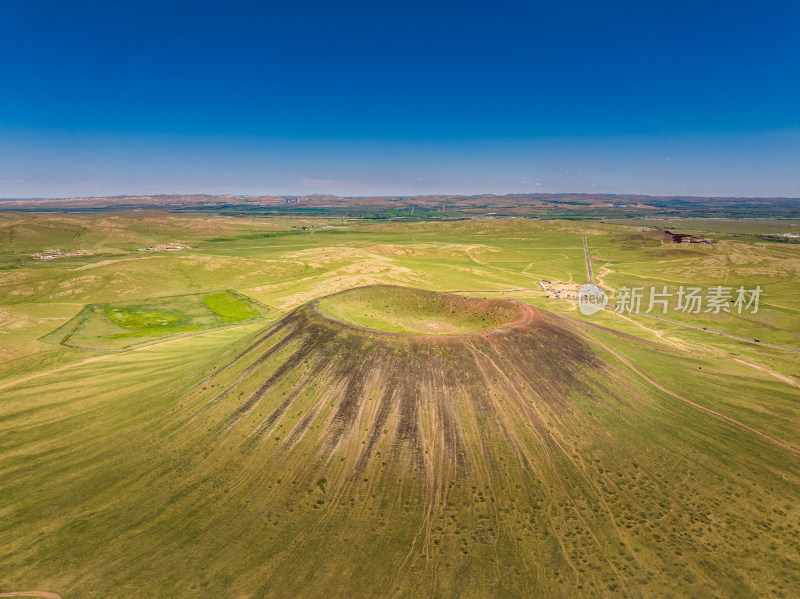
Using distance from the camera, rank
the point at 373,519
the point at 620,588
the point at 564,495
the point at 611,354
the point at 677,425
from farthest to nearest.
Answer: the point at 611,354
the point at 677,425
the point at 564,495
the point at 373,519
the point at 620,588

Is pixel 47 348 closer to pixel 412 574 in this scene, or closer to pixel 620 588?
pixel 412 574

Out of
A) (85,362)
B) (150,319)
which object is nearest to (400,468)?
(85,362)

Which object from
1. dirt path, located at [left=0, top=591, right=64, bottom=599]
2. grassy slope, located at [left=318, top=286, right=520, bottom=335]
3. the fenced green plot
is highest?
grassy slope, located at [left=318, top=286, right=520, bottom=335]

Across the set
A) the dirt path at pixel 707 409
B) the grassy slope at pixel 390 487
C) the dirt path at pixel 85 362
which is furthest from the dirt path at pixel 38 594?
the dirt path at pixel 707 409

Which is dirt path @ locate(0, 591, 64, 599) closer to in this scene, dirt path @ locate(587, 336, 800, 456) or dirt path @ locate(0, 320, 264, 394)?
dirt path @ locate(0, 320, 264, 394)

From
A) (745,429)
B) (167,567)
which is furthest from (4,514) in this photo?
(745,429)

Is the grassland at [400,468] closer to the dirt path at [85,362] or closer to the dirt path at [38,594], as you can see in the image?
the dirt path at [38,594]

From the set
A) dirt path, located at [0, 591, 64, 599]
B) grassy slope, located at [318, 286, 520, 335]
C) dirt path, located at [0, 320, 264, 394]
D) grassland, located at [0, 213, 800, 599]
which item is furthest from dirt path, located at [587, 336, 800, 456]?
dirt path, located at [0, 320, 264, 394]
